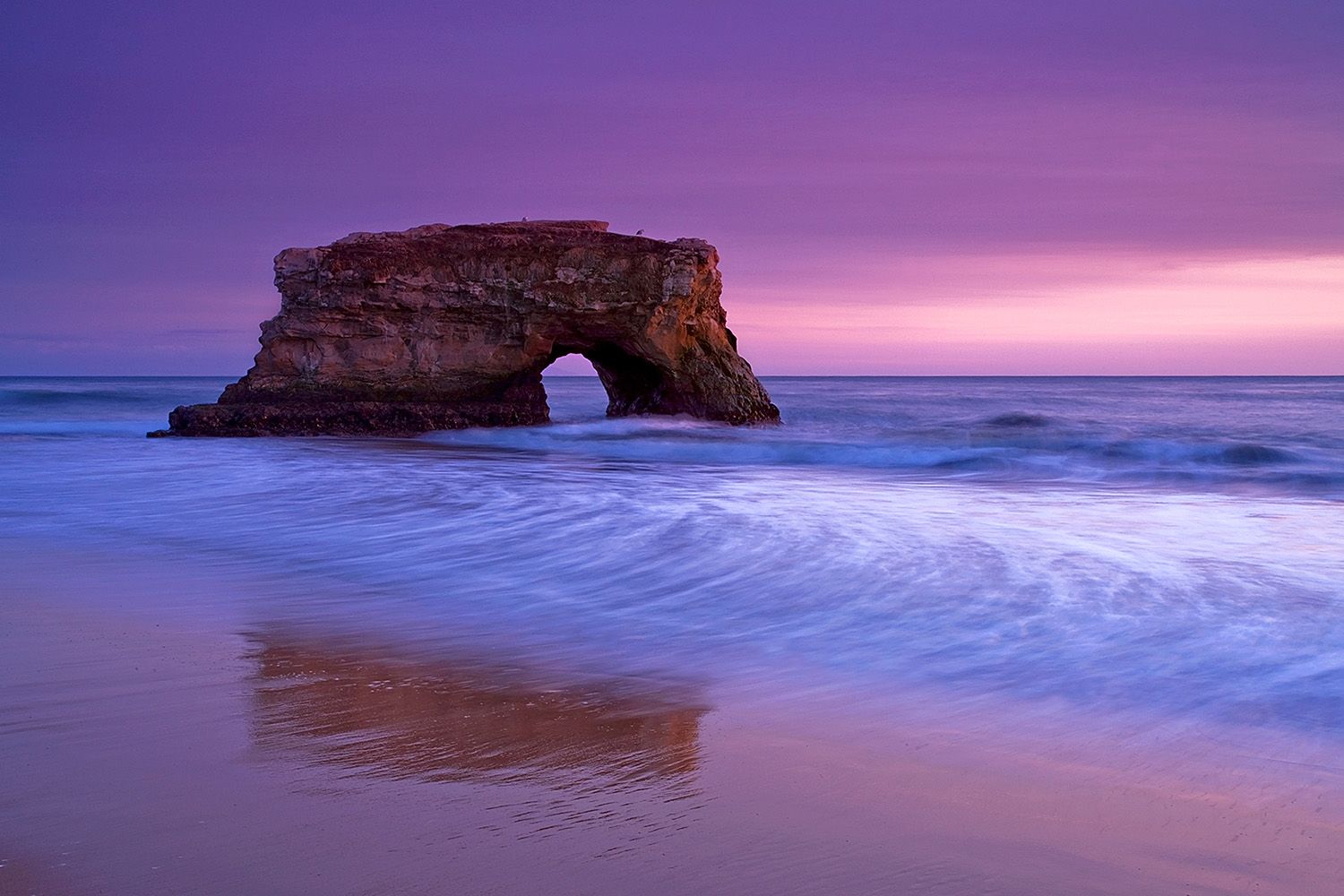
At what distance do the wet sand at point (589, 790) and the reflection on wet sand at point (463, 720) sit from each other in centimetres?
1

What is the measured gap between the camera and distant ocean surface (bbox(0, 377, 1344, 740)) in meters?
4.29

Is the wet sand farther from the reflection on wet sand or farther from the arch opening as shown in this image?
the arch opening

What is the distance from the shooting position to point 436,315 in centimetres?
1944

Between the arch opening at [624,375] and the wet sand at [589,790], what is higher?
the arch opening at [624,375]

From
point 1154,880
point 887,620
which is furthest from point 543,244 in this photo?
point 1154,880

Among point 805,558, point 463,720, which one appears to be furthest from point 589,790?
point 805,558

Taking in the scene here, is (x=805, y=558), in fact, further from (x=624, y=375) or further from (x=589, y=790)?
(x=624, y=375)

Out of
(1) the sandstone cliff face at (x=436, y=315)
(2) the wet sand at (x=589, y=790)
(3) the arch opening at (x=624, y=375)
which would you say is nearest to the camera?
(2) the wet sand at (x=589, y=790)

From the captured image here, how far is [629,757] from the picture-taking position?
3.03 metres

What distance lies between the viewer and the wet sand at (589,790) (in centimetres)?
228

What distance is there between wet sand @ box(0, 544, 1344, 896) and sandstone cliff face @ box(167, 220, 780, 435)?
15399mm

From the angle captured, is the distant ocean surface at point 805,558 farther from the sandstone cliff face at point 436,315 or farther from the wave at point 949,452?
the sandstone cliff face at point 436,315

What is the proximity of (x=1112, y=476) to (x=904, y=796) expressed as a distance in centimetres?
1150

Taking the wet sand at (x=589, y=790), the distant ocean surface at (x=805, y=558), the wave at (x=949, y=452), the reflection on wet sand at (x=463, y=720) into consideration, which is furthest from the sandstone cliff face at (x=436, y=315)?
the wet sand at (x=589, y=790)
